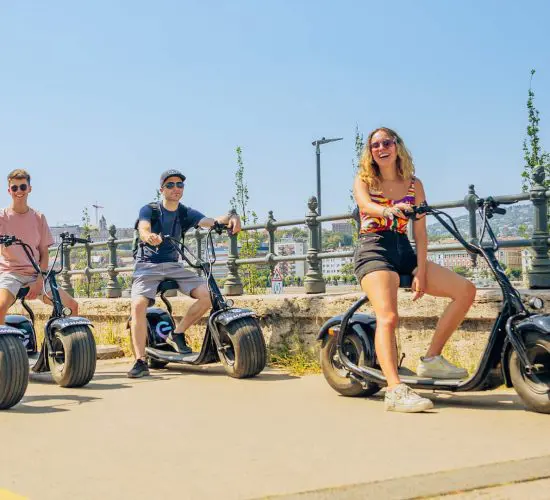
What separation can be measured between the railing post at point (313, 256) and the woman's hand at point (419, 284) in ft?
9.95

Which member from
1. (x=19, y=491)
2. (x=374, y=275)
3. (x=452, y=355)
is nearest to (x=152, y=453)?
(x=19, y=491)

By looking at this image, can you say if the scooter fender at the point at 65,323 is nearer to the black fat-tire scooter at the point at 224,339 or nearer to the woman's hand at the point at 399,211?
the black fat-tire scooter at the point at 224,339

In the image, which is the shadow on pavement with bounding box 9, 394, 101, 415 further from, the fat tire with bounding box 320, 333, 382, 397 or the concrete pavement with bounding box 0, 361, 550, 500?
the fat tire with bounding box 320, 333, 382, 397

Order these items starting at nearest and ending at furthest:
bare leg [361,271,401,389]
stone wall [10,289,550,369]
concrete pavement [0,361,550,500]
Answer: concrete pavement [0,361,550,500], bare leg [361,271,401,389], stone wall [10,289,550,369]

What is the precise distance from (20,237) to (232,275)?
10.1ft

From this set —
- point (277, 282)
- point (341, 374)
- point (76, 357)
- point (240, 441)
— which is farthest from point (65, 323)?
point (277, 282)

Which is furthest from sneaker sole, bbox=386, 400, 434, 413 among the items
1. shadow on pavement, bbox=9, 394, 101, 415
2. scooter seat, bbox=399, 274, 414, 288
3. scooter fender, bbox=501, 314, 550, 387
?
shadow on pavement, bbox=9, 394, 101, 415

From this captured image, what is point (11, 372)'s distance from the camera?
229 inches

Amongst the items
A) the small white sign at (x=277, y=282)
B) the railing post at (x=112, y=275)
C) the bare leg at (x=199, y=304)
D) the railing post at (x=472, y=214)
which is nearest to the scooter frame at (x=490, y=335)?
the railing post at (x=472, y=214)

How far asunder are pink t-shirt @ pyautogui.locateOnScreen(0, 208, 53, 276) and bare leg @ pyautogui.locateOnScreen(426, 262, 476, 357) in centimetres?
388

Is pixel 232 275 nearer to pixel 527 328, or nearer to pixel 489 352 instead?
pixel 489 352

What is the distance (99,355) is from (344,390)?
4.65 m

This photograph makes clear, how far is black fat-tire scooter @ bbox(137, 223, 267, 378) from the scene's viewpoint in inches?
286

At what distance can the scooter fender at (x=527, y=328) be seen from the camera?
491 cm
